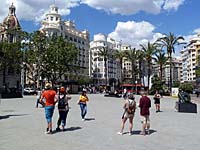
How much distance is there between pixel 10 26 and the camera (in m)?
80.5

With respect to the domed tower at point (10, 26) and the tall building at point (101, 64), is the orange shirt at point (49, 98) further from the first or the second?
the tall building at point (101, 64)

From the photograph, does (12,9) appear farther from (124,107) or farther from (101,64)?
(124,107)

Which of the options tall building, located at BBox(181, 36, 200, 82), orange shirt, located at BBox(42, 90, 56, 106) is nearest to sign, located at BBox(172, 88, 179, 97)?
orange shirt, located at BBox(42, 90, 56, 106)

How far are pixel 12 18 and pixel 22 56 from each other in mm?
29693

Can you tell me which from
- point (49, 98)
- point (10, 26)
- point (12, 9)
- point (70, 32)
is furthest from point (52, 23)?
point (49, 98)

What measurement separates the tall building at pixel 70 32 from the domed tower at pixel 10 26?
1952 cm

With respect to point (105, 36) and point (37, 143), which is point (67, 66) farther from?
point (105, 36)

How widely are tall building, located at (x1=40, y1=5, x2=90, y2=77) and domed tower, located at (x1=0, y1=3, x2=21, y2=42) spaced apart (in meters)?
19.5

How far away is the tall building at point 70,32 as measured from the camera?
373 ft

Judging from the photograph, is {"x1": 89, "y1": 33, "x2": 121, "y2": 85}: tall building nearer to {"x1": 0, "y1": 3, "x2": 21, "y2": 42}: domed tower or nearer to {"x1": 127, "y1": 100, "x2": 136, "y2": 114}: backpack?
{"x1": 0, "y1": 3, "x2": 21, "y2": 42}: domed tower

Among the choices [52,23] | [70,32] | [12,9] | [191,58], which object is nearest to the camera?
[12,9]

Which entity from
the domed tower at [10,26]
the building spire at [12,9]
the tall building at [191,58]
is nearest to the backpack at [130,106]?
the domed tower at [10,26]

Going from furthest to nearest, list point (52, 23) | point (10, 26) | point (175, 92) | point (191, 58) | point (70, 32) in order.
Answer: point (191, 58) → point (70, 32) → point (52, 23) → point (10, 26) → point (175, 92)

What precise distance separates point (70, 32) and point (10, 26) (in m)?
45.5
